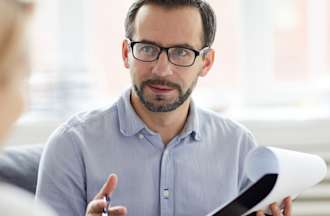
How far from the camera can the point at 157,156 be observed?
6.27 ft

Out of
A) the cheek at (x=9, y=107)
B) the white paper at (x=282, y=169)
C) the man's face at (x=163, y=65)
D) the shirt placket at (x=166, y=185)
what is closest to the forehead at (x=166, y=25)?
the man's face at (x=163, y=65)

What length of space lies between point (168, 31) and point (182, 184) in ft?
1.37

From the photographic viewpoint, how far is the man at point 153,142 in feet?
6.07

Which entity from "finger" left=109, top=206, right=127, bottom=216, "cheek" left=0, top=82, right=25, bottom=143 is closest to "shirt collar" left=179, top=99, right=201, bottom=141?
"finger" left=109, top=206, right=127, bottom=216

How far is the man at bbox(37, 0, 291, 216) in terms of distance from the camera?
1.85 m

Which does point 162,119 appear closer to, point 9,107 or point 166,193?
point 166,193

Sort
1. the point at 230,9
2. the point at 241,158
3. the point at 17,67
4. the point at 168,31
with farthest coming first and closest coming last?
the point at 230,9
the point at 241,158
the point at 168,31
the point at 17,67

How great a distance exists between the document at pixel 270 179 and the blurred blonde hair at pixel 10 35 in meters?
0.89

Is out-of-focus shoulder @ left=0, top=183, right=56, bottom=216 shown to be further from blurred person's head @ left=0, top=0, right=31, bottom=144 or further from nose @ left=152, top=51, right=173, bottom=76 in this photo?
nose @ left=152, top=51, right=173, bottom=76

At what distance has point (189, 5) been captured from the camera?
1.93m

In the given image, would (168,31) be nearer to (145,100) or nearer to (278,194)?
(145,100)

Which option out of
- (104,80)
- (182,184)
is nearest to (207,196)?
(182,184)

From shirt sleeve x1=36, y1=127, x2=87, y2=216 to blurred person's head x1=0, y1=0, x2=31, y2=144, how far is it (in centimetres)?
111

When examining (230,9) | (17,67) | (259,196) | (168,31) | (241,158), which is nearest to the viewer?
(17,67)
